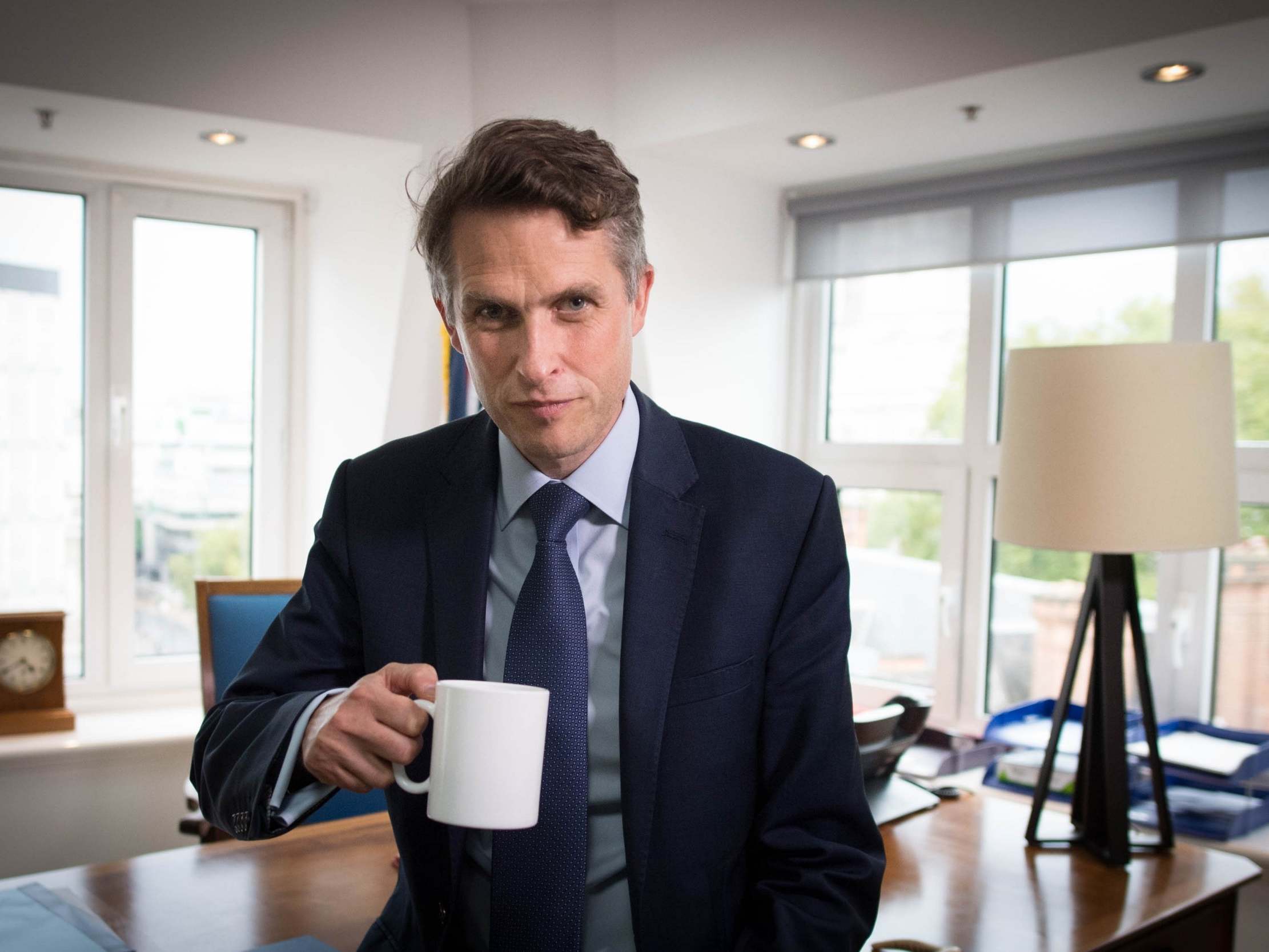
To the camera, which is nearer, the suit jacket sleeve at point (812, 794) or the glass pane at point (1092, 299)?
the suit jacket sleeve at point (812, 794)

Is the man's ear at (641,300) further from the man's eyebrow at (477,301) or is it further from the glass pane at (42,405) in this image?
the glass pane at (42,405)

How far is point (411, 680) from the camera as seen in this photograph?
0.97 m

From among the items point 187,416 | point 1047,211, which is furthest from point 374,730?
point 187,416

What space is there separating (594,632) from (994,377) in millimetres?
2433

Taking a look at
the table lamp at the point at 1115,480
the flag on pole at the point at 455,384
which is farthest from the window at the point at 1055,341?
the flag on pole at the point at 455,384

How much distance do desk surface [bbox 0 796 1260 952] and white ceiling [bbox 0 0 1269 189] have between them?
1.56 metres

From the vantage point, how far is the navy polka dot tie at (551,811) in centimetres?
107

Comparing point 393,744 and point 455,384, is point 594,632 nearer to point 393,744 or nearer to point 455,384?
point 393,744

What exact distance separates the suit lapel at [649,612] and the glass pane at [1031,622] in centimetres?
210

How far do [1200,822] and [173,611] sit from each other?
111 inches

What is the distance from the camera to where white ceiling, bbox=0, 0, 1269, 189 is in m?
2.38

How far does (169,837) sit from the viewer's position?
9.92ft

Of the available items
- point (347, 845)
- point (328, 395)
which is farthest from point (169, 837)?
point (347, 845)

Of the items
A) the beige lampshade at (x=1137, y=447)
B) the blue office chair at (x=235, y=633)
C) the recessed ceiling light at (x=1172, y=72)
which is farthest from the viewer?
the recessed ceiling light at (x=1172, y=72)
